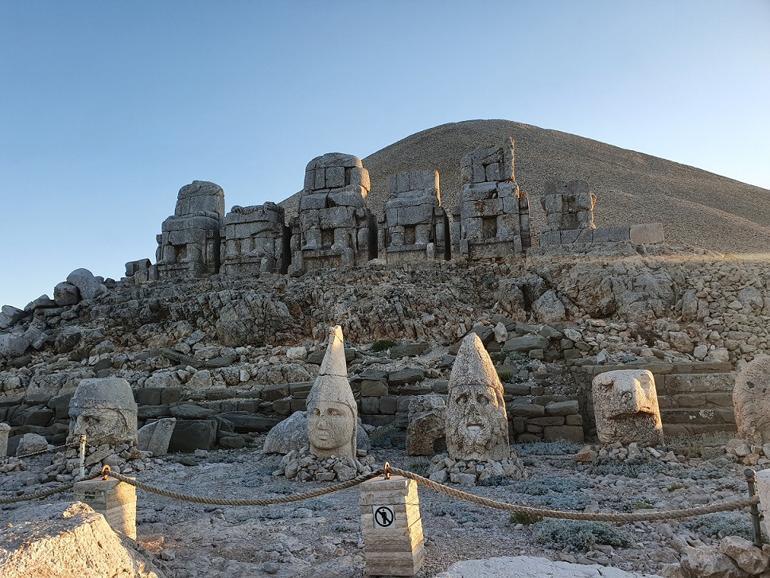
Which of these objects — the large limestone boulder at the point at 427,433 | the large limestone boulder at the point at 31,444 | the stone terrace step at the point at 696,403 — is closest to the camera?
the large limestone boulder at the point at 427,433

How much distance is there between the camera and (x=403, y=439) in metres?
11.0

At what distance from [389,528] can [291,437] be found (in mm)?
5828

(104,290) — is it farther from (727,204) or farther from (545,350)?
(727,204)

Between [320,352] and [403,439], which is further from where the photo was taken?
[320,352]

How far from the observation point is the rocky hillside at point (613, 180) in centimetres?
3809

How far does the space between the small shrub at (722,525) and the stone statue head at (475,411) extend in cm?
273

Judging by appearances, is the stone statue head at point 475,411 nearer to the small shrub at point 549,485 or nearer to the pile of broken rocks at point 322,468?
the small shrub at point 549,485

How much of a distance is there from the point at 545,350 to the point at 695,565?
954 cm

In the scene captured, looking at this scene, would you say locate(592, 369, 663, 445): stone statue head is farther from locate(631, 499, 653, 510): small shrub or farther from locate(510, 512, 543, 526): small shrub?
locate(510, 512, 543, 526): small shrub

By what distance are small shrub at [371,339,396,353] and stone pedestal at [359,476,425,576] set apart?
1035 cm

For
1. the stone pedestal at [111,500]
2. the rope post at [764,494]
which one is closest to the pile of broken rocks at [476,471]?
the rope post at [764,494]

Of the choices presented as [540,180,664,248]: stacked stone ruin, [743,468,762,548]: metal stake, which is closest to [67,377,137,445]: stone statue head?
[743,468,762,548]: metal stake

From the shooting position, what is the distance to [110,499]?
512cm

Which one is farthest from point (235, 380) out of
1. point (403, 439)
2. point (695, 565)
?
point (695, 565)
